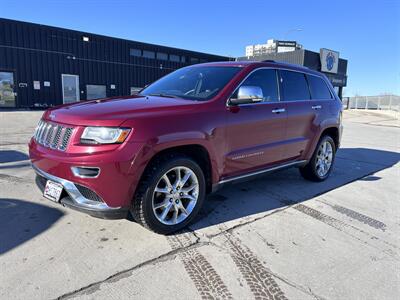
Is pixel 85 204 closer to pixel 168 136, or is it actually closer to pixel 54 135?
pixel 54 135

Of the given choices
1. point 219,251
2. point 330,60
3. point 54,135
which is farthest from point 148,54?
point 219,251

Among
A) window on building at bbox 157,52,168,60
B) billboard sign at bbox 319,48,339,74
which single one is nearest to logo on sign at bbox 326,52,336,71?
billboard sign at bbox 319,48,339,74

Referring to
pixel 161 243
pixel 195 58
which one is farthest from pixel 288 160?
pixel 195 58

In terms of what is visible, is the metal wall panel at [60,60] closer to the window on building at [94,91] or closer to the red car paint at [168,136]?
the window on building at [94,91]

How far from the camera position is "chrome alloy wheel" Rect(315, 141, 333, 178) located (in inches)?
204

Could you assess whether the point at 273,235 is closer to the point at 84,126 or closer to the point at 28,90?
the point at 84,126

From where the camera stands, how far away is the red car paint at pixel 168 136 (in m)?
2.59

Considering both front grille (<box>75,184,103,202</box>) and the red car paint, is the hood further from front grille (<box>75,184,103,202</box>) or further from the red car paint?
front grille (<box>75,184,103,202</box>)

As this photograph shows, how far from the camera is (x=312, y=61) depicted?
35375 mm

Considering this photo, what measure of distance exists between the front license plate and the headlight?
0.53 metres

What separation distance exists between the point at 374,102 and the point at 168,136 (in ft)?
146

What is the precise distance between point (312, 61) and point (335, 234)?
3594cm

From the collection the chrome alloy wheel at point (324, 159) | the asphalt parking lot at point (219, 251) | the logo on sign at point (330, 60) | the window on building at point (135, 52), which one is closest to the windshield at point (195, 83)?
the asphalt parking lot at point (219, 251)

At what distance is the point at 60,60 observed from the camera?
2278 cm
